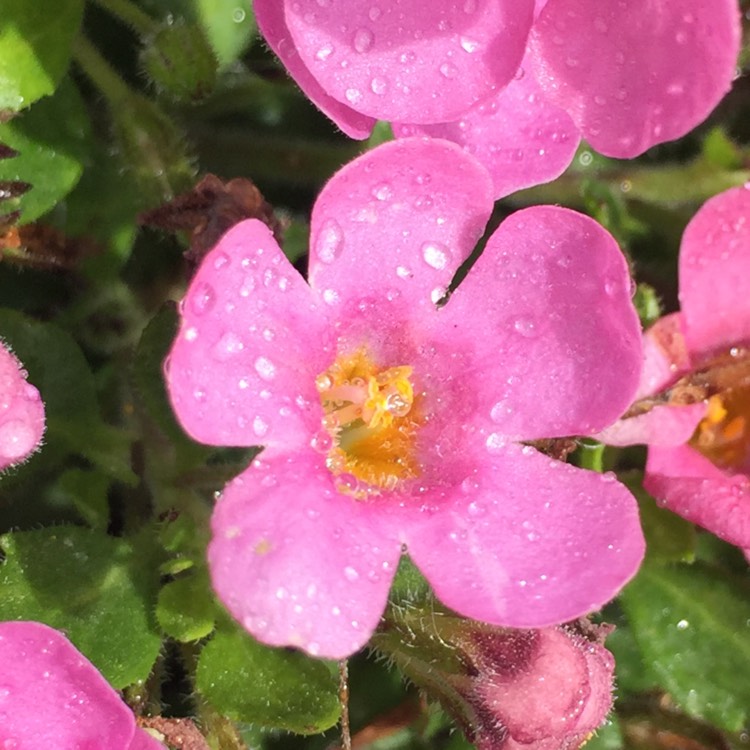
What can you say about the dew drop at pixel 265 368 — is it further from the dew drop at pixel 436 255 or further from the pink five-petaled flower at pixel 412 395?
the dew drop at pixel 436 255

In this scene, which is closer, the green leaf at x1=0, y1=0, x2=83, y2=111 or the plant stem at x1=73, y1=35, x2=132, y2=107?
the green leaf at x1=0, y1=0, x2=83, y2=111

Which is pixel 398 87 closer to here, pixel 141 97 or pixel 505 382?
pixel 505 382

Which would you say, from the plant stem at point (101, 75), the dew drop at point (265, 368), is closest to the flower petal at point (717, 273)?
the dew drop at point (265, 368)

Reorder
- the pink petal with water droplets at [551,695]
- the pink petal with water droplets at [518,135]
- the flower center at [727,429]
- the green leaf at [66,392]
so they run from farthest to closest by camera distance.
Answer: the flower center at [727,429], the green leaf at [66,392], the pink petal with water droplets at [518,135], the pink petal with water droplets at [551,695]

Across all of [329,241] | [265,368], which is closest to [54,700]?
[265,368]

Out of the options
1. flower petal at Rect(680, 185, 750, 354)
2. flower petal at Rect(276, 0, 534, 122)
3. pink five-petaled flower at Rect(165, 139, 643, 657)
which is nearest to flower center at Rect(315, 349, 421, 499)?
pink five-petaled flower at Rect(165, 139, 643, 657)

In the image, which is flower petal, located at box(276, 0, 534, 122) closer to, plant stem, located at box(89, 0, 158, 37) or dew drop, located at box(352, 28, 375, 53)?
dew drop, located at box(352, 28, 375, 53)
